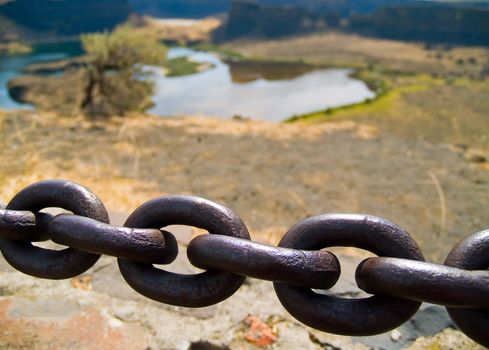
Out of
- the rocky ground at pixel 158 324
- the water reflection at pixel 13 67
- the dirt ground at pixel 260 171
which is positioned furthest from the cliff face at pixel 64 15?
the rocky ground at pixel 158 324

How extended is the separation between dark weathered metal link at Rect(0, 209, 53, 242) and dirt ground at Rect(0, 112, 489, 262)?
14.1ft

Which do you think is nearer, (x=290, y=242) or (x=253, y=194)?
(x=290, y=242)

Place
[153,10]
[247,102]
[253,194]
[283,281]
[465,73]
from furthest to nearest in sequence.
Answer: [153,10] < [465,73] < [247,102] < [253,194] < [283,281]

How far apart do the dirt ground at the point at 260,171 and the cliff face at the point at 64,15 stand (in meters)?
101

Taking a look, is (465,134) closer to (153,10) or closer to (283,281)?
(283,281)

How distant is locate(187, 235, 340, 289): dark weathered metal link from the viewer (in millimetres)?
986

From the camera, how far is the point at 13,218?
124 cm

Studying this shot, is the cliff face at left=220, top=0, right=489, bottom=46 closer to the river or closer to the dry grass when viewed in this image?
the dry grass

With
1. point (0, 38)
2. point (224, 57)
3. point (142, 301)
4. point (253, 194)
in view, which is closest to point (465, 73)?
point (224, 57)

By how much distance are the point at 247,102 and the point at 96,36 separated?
1733cm

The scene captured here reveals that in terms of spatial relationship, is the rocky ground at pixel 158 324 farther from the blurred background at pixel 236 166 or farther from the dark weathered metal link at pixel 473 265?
the dark weathered metal link at pixel 473 265

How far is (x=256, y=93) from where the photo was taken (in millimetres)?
36656

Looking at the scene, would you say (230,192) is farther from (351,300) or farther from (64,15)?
(64,15)

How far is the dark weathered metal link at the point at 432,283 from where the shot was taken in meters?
0.88
